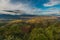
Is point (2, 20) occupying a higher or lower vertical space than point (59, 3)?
lower

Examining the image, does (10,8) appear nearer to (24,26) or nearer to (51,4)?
(24,26)

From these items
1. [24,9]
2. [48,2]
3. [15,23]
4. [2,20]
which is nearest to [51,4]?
[48,2]

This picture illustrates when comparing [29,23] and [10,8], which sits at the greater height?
[10,8]

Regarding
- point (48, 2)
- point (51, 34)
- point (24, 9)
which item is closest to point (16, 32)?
point (24, 9)

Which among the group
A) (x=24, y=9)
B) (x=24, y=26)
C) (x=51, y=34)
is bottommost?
(x=51, y=34)

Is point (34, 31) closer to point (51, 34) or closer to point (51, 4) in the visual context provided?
point (51, 34)
